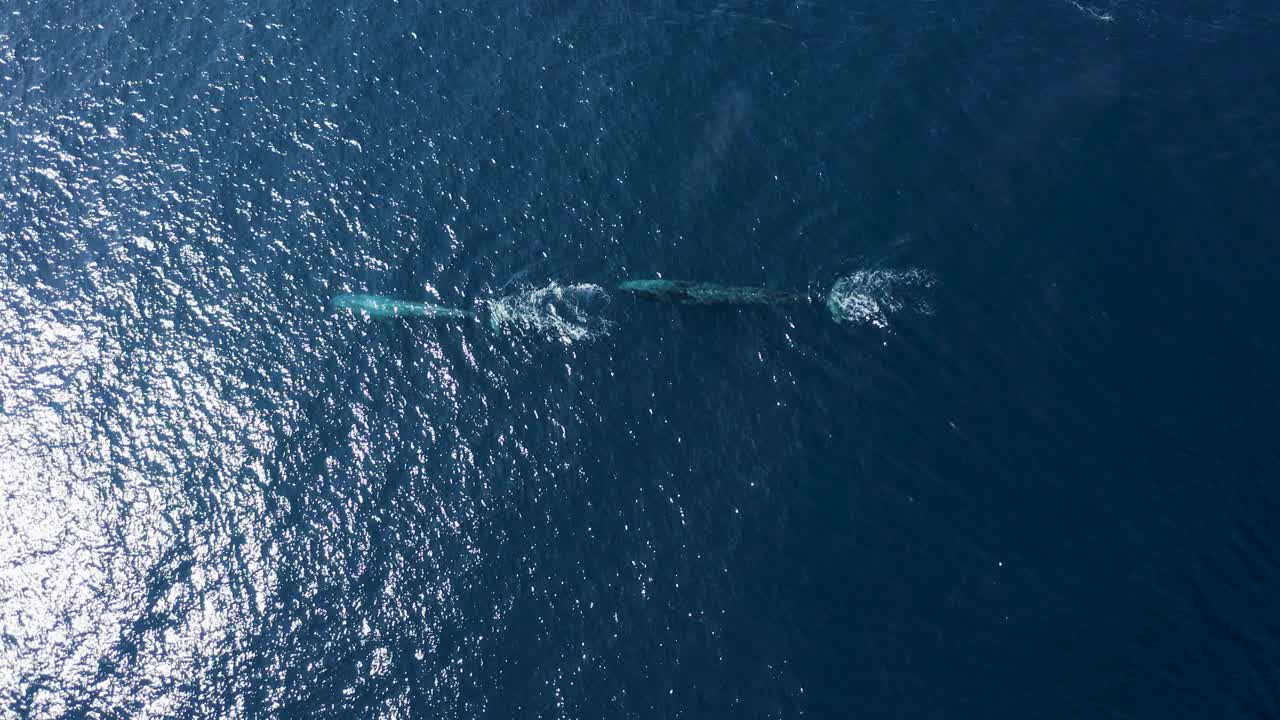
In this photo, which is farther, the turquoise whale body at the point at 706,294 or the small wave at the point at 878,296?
the turquoise whale body at the point at 706,294

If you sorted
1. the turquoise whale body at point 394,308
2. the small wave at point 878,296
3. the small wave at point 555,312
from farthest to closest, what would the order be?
the turquoise whale body at point 394,308 < the small wave at point 555,312 < the small wave at point 878,296

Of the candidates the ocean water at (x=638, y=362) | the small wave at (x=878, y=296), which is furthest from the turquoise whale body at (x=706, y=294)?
the small wave at (x=878, y=296)

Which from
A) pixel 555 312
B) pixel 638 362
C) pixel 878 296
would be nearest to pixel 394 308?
pixel 555 312

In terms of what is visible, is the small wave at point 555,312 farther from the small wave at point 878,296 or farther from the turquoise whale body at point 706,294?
the small wave at point 878,296

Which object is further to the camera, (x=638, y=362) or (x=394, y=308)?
(x=394, y=308)

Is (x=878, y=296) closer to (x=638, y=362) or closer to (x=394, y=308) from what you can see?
(x=638, y=362)

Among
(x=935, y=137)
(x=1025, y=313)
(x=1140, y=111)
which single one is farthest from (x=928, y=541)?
(x=1140, y=111)
